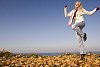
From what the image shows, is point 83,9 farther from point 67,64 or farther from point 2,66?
point 2,66

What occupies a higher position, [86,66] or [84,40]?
[84,40]

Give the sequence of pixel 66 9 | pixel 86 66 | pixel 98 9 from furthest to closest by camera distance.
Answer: pixel 66 9
pixel 98 9
pixel 86 66

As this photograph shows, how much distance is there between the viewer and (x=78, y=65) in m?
10.9

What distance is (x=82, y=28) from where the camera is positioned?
1309cm

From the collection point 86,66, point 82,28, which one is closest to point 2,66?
point 86,66

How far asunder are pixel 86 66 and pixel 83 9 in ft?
12.0

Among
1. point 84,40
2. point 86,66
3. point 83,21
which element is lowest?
point 86,66

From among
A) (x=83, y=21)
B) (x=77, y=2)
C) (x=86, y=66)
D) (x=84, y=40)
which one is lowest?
(x=86, y=66)

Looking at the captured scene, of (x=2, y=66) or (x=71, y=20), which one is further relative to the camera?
(x=71, y=20)

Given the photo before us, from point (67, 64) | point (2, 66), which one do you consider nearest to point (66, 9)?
point (67, 64)

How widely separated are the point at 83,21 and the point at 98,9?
96 centimetres

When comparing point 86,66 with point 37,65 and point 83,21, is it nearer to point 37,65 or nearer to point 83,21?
point 37,65

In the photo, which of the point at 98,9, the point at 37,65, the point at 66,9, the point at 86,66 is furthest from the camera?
the point at 66,9

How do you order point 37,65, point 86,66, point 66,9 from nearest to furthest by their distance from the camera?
point 86,66
point 37,65
point 66,9
